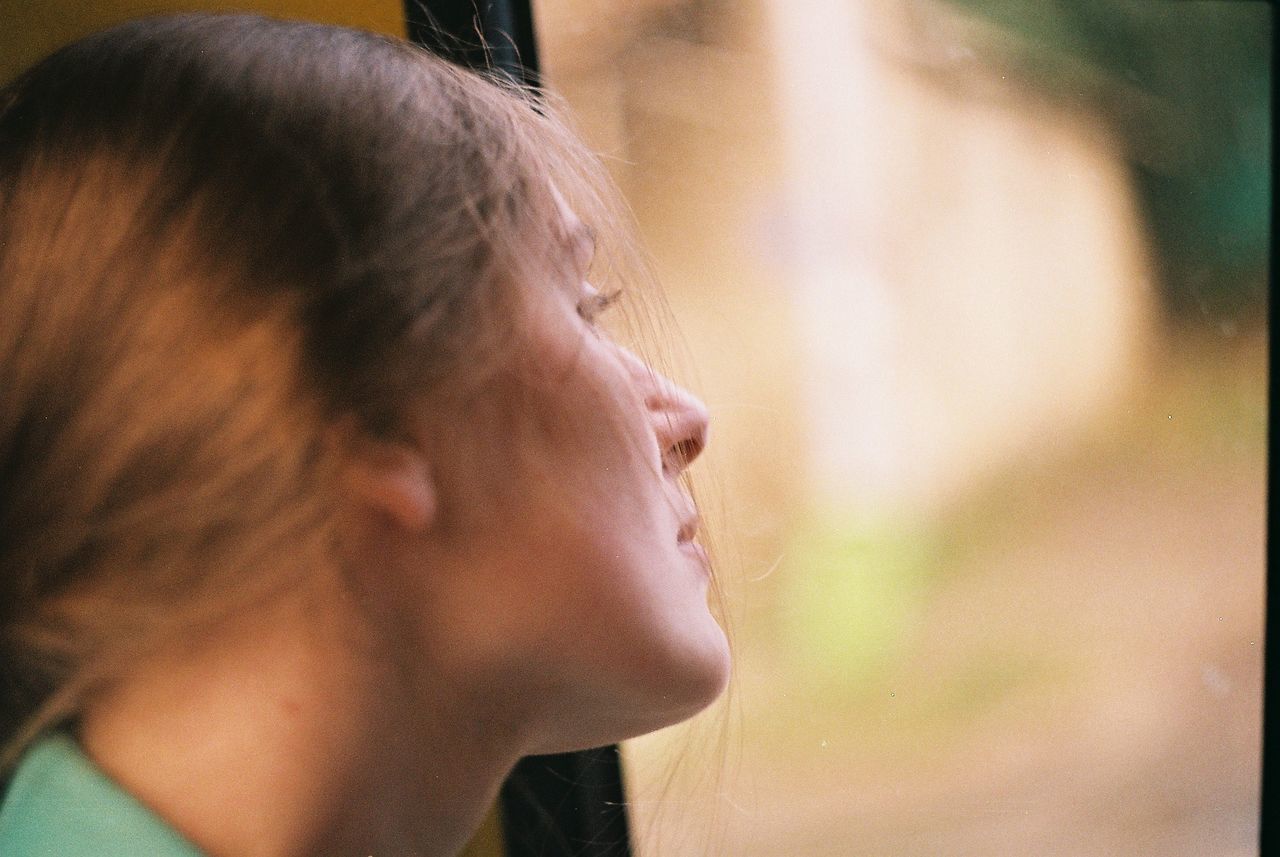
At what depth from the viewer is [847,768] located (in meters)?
0.99

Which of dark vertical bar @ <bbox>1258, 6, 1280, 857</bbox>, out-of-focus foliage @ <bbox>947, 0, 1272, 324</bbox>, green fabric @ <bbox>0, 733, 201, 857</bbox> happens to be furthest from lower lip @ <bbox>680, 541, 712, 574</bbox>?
dark vertical bar @ <bbox>1258, 6, 1280, 857</bbox>

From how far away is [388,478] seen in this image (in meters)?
0.57

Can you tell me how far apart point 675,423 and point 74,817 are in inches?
15.9

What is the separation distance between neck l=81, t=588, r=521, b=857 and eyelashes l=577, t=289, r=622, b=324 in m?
0.23

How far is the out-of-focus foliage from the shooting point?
109 cm

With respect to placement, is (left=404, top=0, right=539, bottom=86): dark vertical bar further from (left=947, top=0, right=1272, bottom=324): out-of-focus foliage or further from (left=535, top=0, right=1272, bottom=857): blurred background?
(left=947, top=0, right=1272, bottom=324): out-of-focus foliage

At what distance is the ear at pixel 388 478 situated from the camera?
1.87ft

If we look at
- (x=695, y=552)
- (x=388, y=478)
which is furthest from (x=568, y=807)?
(x=388, y=478)

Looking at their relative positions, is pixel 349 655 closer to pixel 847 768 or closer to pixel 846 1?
pixel 847 768

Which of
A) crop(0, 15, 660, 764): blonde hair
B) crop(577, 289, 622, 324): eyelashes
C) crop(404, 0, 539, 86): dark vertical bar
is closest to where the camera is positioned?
crop(0, 15, 660, 764): blonde hair

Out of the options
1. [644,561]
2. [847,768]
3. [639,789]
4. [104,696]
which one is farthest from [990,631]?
[104,696]

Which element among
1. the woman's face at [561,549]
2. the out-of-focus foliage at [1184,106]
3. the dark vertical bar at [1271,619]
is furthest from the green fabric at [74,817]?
the dark vertical bar at [1271,619]

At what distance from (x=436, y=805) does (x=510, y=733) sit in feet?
0.20

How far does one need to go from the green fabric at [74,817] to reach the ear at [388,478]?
0.65 ft
